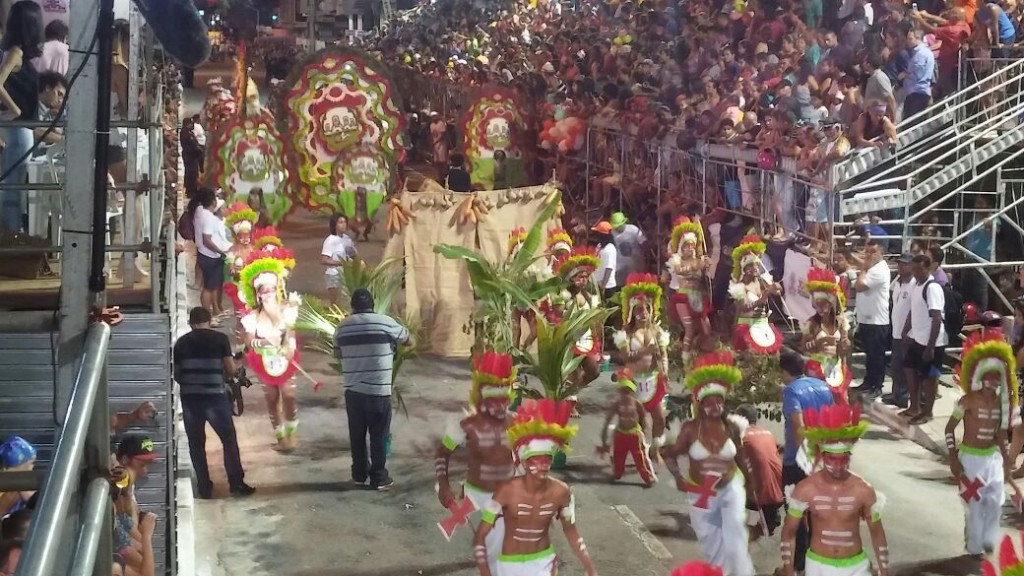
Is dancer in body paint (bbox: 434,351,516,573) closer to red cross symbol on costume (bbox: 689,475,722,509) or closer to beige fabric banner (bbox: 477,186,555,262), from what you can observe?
red cross symbol on costume (bbox: 689,475,722,509)

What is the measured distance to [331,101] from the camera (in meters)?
20.4

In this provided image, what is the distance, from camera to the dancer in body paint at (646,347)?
10.8 m

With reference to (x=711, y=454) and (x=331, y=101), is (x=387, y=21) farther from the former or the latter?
(x=711, y=454)


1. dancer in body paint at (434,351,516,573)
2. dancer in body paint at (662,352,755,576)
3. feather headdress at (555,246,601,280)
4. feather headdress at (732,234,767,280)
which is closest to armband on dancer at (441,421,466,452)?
dancer in body paint at (434,351,516,573)

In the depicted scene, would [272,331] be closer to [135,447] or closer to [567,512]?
[135,447]

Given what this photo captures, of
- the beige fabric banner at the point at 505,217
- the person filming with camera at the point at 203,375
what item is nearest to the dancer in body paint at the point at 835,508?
the person filming with camera at the point at 203,375

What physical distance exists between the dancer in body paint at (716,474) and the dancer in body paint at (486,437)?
4.01 feet

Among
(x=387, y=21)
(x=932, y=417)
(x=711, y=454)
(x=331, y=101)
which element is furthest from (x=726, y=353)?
(x=387, y=21)

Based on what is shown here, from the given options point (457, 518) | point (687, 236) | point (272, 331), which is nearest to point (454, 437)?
point (457, 518)

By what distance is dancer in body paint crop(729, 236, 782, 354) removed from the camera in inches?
497

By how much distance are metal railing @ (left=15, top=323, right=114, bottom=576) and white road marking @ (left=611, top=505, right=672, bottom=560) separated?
668 centimetres

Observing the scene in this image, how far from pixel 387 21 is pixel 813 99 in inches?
1247

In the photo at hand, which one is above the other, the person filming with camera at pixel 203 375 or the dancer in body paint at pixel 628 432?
the person filming with camera at pixel 203 375

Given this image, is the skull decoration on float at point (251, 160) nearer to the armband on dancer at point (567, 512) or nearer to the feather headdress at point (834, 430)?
the armband on dancer at point (567, 512)
